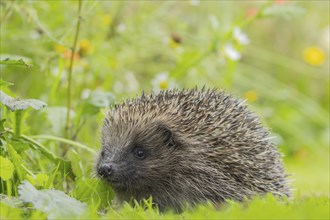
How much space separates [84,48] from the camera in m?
8.66

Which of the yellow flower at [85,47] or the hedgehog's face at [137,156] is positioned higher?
the yellow flower at [85,47]

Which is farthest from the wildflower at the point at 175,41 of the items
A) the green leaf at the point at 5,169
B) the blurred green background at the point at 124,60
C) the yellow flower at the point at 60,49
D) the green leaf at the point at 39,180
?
the green leaf at the point at 5,169

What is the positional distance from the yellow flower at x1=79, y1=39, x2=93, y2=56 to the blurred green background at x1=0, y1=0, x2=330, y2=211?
0.04ft

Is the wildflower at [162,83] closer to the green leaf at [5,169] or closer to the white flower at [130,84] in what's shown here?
the white flower at [130,84]

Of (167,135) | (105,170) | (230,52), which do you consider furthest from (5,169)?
(230,52)

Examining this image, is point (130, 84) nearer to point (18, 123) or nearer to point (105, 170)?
point (18, 123)

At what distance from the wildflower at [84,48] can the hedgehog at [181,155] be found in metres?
2.59

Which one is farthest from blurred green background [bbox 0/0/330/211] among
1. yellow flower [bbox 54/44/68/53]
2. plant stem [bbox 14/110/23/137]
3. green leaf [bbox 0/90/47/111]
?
green leaf [bbox 0/90/47/111]

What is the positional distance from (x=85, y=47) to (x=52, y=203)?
176 inches

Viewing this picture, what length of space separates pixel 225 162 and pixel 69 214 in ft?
5.81

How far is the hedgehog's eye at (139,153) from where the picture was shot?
590cm

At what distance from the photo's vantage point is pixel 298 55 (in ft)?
53.3

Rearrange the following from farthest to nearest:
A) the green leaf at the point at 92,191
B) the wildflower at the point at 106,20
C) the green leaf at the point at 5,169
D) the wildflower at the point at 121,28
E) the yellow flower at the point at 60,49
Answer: the wildflower at the point at 106,20 → the wildflower at the point at 121,28 → the yellow flower at the point at 60,49 → the green leaf at the point at 92,191 → the green leaf at the point at 5,169

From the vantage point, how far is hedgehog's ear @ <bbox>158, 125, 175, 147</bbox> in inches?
234
